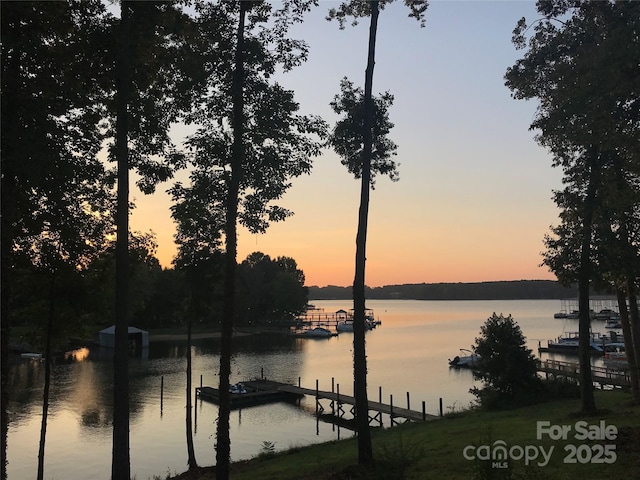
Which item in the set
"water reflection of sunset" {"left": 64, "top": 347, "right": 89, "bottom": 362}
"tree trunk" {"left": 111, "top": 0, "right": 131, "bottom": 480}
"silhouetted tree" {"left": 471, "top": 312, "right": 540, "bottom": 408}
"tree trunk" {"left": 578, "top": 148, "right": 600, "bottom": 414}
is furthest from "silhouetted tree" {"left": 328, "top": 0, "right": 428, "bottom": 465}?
"water reflection of sunset" {"left": 64, "top": 347, "right": 89, "bottom": 362}

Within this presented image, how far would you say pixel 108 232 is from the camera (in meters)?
15.2

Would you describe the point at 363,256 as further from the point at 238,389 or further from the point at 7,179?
the point at 238,389

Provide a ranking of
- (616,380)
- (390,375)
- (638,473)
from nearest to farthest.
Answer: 1. (638,473)
2. (616,380)
3. (390,375)

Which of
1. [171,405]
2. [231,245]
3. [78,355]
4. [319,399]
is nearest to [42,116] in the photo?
[231,245]

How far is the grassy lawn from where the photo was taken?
30.3 ft

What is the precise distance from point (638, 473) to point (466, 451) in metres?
4.15

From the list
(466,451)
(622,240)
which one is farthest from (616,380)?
(466,451)

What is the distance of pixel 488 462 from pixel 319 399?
112ft

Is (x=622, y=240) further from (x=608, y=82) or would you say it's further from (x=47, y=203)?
(x=47, y=203)

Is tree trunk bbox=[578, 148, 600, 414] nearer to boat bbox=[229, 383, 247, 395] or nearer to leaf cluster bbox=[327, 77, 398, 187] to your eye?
leaf cluster bbox=[327, 77, 398, 187]

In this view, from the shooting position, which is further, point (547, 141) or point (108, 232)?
point (547, 141)

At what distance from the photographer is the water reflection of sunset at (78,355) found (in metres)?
64.4

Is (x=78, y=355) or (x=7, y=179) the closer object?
(x=7, y=179)

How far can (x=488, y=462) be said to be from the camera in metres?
7.48
